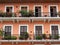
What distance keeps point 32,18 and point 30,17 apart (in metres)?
0.31

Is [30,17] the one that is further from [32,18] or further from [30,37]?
[30,37]

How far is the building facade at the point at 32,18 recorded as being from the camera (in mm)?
30781

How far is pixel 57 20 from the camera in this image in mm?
31172

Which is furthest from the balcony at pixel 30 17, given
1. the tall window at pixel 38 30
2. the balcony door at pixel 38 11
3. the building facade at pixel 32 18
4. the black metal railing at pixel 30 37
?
the black metal railing at pixel 30 37

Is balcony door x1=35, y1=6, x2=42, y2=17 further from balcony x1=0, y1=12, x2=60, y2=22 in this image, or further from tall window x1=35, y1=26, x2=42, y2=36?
tall window x1=35, y1=26, x2=42, y2=36

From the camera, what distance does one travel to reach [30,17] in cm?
3066

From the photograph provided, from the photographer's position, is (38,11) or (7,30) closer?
(7,30)

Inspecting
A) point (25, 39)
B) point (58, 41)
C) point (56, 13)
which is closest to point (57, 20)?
point (56, 13)

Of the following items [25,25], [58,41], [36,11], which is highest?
[36,11]

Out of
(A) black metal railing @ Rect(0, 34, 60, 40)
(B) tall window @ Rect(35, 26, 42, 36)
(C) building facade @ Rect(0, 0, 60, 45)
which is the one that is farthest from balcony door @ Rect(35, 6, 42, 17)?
(A) black metal railing @ Rect(0, 34, 60, 40)

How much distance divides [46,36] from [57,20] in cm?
281

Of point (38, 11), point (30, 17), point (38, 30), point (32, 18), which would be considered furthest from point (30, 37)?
point (38, 11)

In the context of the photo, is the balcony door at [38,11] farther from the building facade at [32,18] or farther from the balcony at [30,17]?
the balcony at [30,17]

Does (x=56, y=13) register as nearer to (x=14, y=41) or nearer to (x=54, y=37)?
(x=54, y=37)
